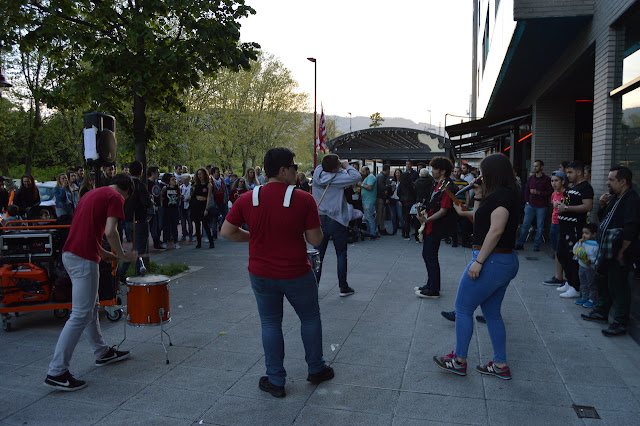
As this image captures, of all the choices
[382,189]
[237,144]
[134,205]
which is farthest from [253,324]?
[237,144]

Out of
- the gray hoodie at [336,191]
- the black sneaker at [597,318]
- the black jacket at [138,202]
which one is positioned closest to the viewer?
the black sneaker at [597,318]

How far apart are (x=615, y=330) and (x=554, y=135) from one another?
8600 mm

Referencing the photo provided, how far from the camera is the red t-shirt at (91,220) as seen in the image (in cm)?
418

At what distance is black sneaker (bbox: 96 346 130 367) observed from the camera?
455 centimetres

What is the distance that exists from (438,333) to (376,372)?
1.32 meters

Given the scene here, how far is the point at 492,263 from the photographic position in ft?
13.1

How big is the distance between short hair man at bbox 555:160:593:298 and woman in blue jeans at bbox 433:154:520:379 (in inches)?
133

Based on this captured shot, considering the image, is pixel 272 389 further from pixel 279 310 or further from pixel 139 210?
pixel 139 210

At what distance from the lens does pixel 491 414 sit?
11.7 ft

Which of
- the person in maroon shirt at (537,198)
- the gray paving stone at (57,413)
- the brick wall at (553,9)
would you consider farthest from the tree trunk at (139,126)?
the person in maroon shirt at (537,198)

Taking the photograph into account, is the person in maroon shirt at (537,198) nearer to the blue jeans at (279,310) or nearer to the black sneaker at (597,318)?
the black sneaker at (597,318)

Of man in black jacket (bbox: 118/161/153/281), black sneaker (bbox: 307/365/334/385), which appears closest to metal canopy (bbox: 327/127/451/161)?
man in black jacket (bbox: 118/161/153/281)

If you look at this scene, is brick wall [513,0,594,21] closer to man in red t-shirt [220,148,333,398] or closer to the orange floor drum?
man in red t-shirt [220,148,333,398]

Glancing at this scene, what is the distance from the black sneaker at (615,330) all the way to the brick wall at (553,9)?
193 inches
